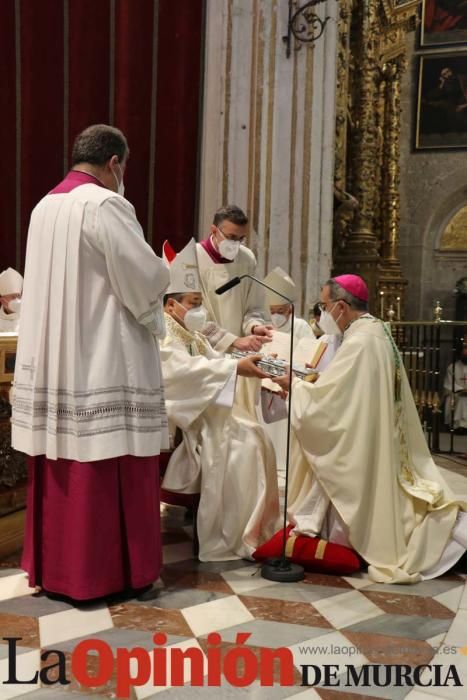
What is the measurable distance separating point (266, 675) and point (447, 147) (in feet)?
41.2

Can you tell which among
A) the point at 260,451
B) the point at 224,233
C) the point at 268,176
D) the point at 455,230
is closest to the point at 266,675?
the point at 260,451

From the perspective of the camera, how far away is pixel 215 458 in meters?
4.14

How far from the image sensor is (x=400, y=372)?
409cm

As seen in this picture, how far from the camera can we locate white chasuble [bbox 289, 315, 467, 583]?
3.91 m

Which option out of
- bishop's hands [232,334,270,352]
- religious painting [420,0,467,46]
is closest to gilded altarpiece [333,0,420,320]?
religious painting [420,0,467,46]

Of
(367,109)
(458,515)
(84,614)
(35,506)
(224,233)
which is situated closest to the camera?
(84,614)

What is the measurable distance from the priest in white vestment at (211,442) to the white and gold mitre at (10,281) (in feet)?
6.22

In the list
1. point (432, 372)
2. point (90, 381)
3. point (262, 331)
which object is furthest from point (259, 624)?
point (432, 372)

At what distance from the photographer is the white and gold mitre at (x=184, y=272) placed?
409 centimetres

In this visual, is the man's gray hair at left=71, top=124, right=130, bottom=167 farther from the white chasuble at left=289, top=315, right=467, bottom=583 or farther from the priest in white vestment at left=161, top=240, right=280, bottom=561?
the white chasuble at left=289, top=315, right=467, bottom=583

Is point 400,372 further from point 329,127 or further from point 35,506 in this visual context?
point 329,127

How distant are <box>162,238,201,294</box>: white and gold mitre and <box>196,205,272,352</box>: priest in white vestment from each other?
0.51m

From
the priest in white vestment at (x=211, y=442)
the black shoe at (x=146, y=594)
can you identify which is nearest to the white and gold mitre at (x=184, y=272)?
the priest in white vestment at (x=211, y=442)

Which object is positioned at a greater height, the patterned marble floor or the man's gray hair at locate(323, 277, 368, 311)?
the man's gray hair at locate(323, 277, 368, 311)
